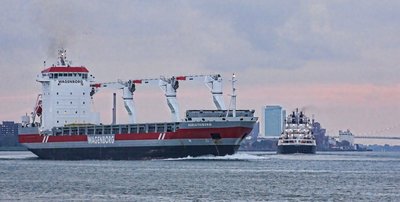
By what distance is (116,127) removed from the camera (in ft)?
439

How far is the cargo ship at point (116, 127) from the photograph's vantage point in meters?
122

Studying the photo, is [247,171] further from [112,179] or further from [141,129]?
[141,129]

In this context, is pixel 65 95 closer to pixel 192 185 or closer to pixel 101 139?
pixel 101 139

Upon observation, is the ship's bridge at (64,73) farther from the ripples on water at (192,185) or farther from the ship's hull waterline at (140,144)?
the ripples on water at (192,185)

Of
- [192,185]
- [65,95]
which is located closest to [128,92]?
[65,95]

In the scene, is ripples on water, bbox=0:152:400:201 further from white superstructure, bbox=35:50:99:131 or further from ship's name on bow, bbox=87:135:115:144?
white superstructure, bbox=35:50:99:131

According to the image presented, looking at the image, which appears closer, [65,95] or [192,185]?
[192,185]

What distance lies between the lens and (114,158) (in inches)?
5251

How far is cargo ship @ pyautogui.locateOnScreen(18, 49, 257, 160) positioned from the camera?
122000 mm

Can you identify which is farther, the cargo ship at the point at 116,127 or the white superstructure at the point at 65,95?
the white superstructure at the point at 65,95

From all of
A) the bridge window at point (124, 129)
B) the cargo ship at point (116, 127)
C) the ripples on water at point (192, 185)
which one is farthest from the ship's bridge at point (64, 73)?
the ripples on water at point (192, 185)

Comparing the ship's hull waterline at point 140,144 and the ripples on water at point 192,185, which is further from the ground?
the ship's hull waterline at point 140,144


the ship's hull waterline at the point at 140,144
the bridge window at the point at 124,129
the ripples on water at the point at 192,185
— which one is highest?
the bridge window at the point at 124,129

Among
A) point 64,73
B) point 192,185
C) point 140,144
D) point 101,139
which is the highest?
point 64,73
